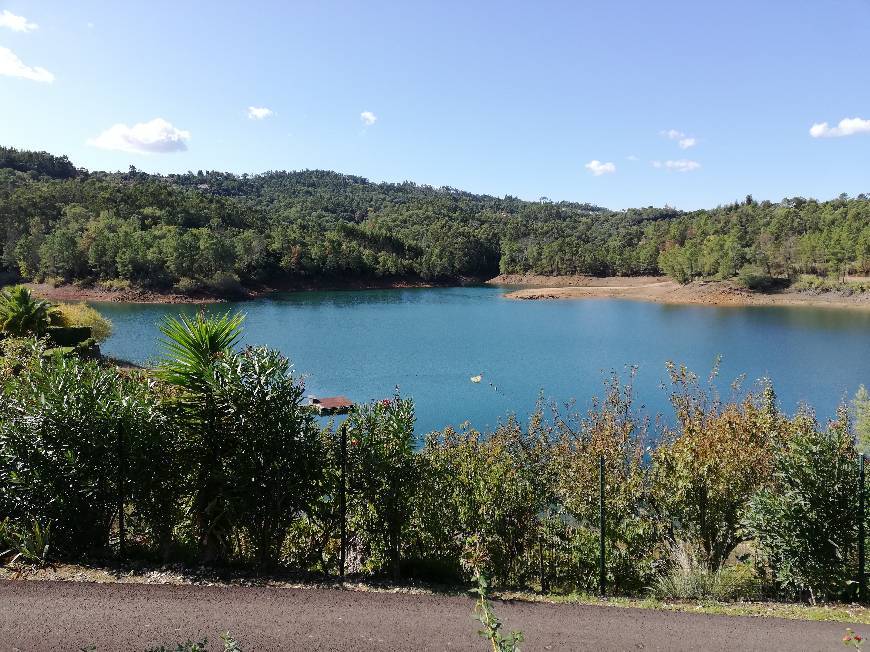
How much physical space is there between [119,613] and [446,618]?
332 cm

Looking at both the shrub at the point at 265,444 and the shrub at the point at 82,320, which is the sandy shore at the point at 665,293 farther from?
the shrub at the point at 265,444

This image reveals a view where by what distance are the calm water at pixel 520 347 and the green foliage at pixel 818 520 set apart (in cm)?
1476

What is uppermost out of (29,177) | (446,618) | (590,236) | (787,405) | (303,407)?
(29,177)

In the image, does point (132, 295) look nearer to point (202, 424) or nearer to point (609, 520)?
point (202, 424)

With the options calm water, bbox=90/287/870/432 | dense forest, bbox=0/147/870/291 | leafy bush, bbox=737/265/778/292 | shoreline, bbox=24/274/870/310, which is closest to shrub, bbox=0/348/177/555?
calm water, bbox=90/287/870/432

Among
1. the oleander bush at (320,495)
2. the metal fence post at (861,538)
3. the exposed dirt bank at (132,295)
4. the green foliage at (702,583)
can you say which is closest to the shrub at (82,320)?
the oleander bush at (320,495)

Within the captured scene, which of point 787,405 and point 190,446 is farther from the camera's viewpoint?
point 787,405

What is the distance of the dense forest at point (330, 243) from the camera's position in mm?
76000

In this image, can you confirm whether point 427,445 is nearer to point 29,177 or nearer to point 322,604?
point 322,604

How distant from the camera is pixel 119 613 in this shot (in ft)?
20.6

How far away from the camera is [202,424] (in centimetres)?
762

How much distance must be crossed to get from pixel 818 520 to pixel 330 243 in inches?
3636

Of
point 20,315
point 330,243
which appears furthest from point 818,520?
point 330,243

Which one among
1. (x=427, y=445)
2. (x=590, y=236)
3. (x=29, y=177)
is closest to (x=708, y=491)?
(x=427, y=445)
